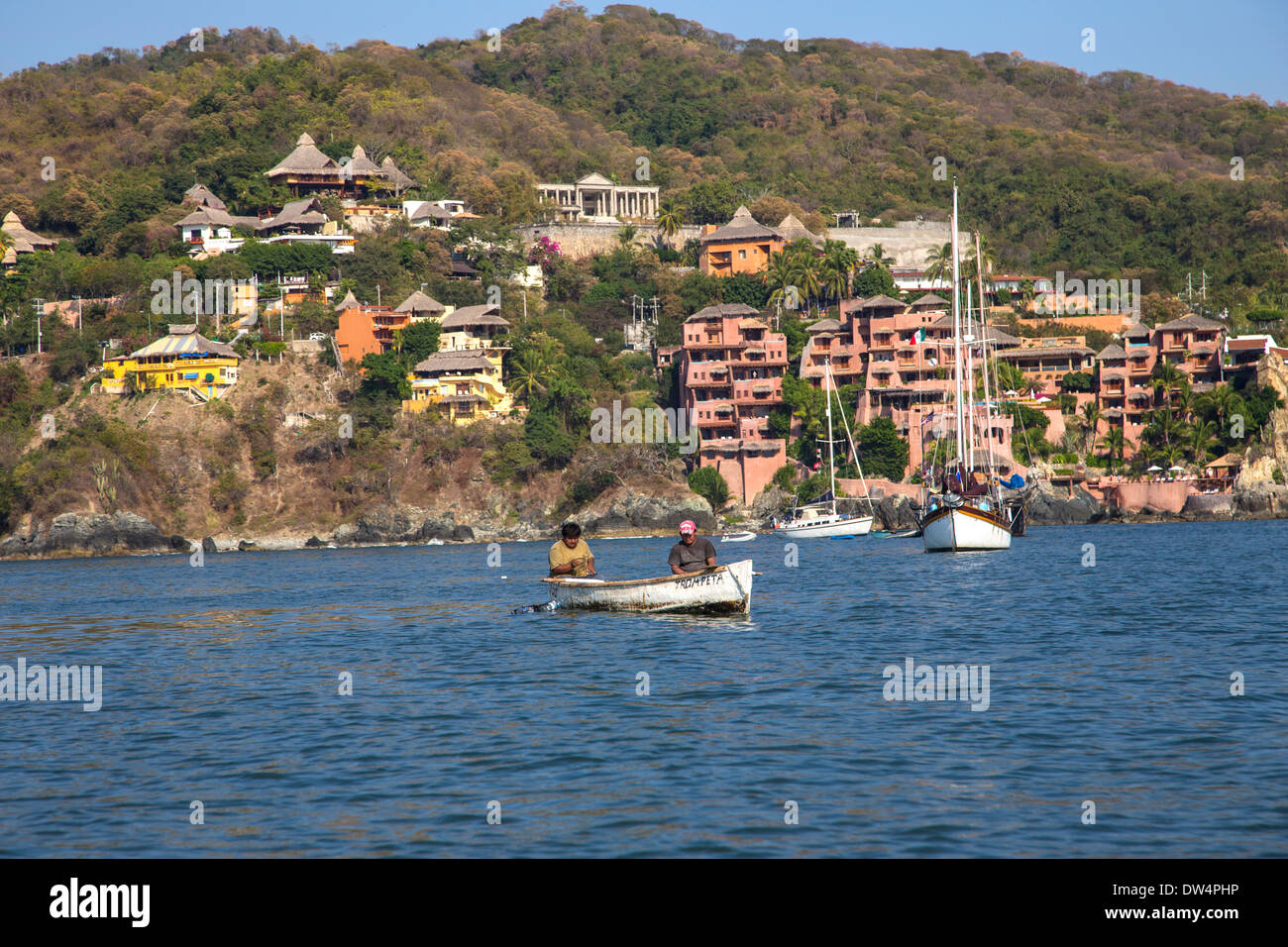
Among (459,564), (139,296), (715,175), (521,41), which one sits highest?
(521,41)

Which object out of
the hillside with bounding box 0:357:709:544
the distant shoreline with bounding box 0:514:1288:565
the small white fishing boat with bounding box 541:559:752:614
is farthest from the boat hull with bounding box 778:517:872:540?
the small white fishing boat with bounding box 541:559:752:614

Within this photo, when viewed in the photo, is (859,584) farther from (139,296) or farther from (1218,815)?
(139,296)

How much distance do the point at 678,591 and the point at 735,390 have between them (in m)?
70.3

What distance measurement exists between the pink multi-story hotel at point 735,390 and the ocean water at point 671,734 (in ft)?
Result: 200

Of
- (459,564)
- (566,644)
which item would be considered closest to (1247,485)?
(459,564)
